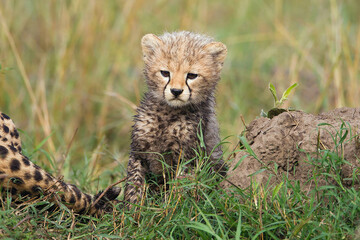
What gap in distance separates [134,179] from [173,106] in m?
0.56

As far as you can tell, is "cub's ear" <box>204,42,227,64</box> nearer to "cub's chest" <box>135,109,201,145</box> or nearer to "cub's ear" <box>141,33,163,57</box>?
"cub's ear" <box>141,33,163,57</box>

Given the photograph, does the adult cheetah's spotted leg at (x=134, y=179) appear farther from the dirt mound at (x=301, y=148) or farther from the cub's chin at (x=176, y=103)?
the dirt mound at (x=301, y=148)

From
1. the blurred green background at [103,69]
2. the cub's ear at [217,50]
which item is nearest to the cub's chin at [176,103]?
the cub's ear at [217,50]

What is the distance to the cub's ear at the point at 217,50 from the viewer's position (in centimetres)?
382

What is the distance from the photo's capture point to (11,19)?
6.54m

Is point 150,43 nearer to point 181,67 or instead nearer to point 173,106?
point 181,67

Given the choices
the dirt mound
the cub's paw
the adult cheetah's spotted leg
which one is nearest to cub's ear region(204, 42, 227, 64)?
the dirt mound

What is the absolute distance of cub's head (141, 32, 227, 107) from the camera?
11.8 feet

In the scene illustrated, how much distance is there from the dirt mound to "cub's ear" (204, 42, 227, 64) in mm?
672

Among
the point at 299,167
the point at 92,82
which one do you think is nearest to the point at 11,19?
the point at 92,82

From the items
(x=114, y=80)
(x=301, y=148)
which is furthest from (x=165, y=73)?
(x=114, y=80)

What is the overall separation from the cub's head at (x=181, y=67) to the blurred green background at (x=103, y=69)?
6.83 ft

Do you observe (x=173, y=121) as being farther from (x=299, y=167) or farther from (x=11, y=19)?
(x=11, y=19)

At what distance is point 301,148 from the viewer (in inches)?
130
